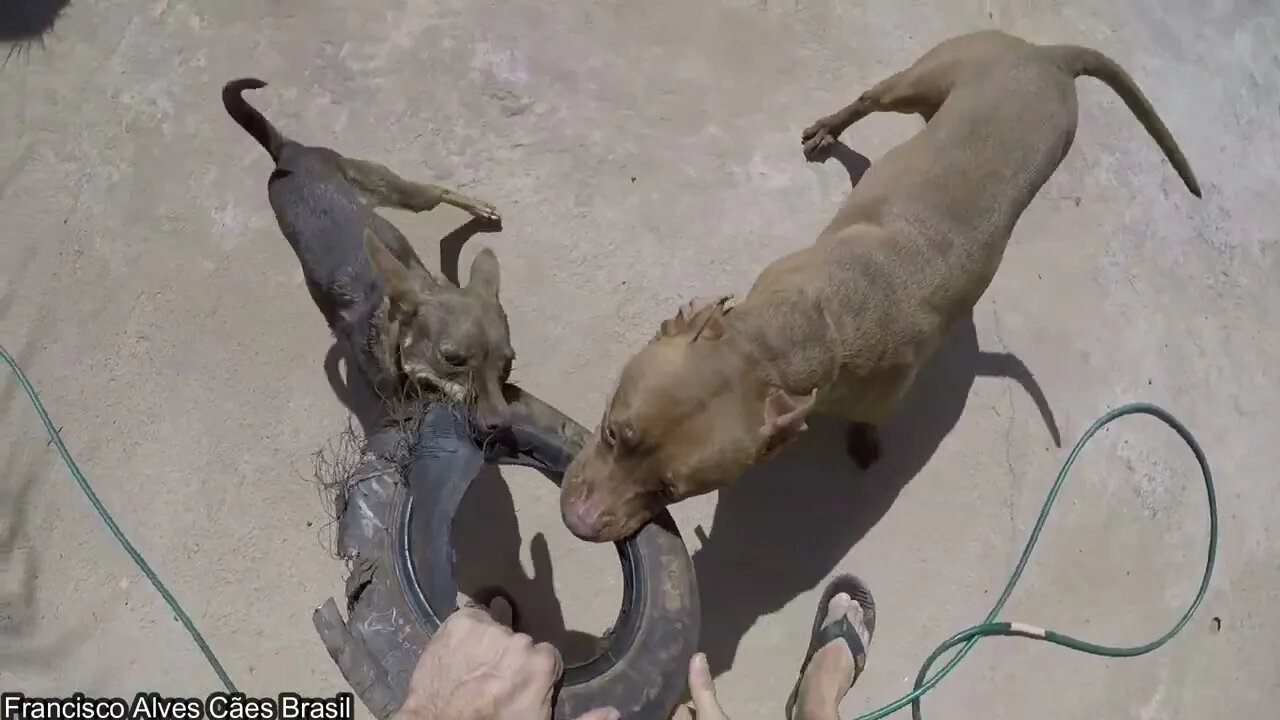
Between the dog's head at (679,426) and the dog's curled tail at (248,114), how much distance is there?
194cm

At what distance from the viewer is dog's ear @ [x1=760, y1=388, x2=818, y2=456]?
2.51 metres

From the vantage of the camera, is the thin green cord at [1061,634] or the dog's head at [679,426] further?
the thin green cord at [1061,634]

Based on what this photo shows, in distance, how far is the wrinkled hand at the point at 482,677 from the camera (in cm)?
219

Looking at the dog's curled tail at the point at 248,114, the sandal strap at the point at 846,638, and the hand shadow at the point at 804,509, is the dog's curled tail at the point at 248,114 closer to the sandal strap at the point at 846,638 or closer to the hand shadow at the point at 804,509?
the hand shadow at the point at 804,509

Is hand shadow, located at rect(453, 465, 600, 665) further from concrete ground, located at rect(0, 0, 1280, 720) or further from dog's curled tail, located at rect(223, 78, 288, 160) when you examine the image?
dog's curled tail, located at rect(223, 78, 288, 160)

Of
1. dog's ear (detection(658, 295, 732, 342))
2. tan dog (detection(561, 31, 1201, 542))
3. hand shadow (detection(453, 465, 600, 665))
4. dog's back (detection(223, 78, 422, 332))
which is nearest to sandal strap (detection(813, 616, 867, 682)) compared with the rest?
tan dog (detection(561, 31, 1201, 542))

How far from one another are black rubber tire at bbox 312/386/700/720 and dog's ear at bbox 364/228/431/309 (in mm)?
414

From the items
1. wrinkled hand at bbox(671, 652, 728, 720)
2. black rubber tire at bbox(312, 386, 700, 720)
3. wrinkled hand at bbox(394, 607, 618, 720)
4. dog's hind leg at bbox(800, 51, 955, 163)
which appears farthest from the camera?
dog's hind leg at bbox(800, 51, 955, 163)

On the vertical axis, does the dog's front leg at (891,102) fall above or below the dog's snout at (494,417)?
above

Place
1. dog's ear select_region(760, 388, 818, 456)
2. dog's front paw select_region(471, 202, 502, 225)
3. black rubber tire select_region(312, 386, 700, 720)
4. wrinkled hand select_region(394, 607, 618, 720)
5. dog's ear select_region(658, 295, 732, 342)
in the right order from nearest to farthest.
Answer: wrinkled hand select_region(394, 607, 618, 720) → dog's ear select_region(760, 388, 818, 456) → dog's ear select_region(658, 295, 732, 342) → black rubber tire select_region(312, 386, 700, 720) → dog's front paw select_region(471, 202, 502, 225)

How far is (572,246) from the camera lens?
4.34 m

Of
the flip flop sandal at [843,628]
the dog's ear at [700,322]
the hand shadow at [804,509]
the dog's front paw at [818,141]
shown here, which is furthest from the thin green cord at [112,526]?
the dog's front paw at [818,141]

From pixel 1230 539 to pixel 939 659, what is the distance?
1.72 metres

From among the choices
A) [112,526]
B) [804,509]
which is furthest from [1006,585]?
[112,526]
